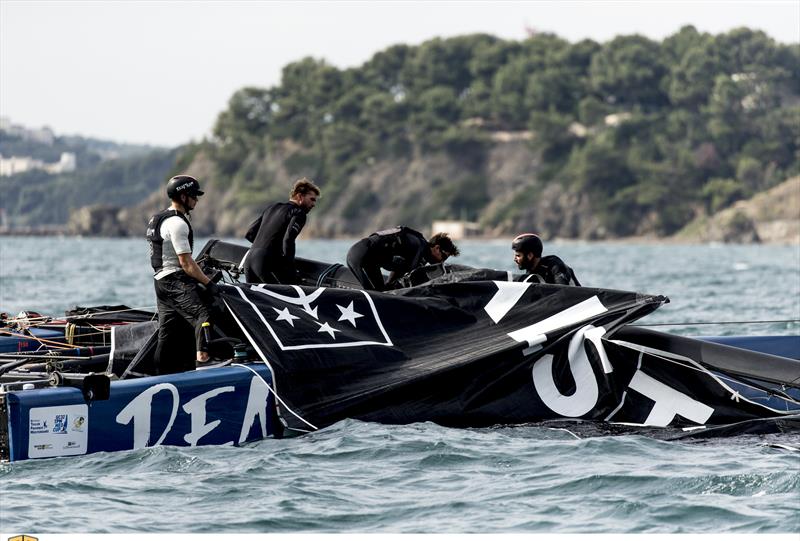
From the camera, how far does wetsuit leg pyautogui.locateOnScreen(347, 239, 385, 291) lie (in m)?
9.27

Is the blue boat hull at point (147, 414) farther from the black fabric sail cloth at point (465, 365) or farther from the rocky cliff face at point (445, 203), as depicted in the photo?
the rocky cliff face at point (445, 203)

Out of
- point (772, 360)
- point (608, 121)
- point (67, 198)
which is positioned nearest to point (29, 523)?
point (772, 360)

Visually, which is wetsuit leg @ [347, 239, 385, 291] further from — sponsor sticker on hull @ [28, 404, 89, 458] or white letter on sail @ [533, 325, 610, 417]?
sponsor sticker on hull @ [28, 404, 89, 458]

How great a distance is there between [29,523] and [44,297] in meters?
17.3

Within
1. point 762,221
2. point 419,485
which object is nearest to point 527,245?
point 419,485

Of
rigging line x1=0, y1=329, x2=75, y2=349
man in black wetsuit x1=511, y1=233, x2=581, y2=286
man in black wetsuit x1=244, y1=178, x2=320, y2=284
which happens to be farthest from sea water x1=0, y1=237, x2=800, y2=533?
rigging line x1=0, y1=329, x2=75, y2=349

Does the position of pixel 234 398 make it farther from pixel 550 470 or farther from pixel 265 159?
pixel 265 159

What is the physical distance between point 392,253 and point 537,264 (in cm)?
105

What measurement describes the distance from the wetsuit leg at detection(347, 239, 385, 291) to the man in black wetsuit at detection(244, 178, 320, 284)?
43 cm

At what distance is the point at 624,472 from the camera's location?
23.2 feet

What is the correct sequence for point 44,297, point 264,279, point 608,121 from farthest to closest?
1. point 608,121
2. point 44,297
3. point 264,279

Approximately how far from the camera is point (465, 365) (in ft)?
27.0

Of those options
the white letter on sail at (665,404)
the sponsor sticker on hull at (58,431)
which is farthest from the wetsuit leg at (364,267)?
the sponsor sticker on hull at (58,431)

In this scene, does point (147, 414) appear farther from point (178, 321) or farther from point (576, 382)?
point (576, 382)
